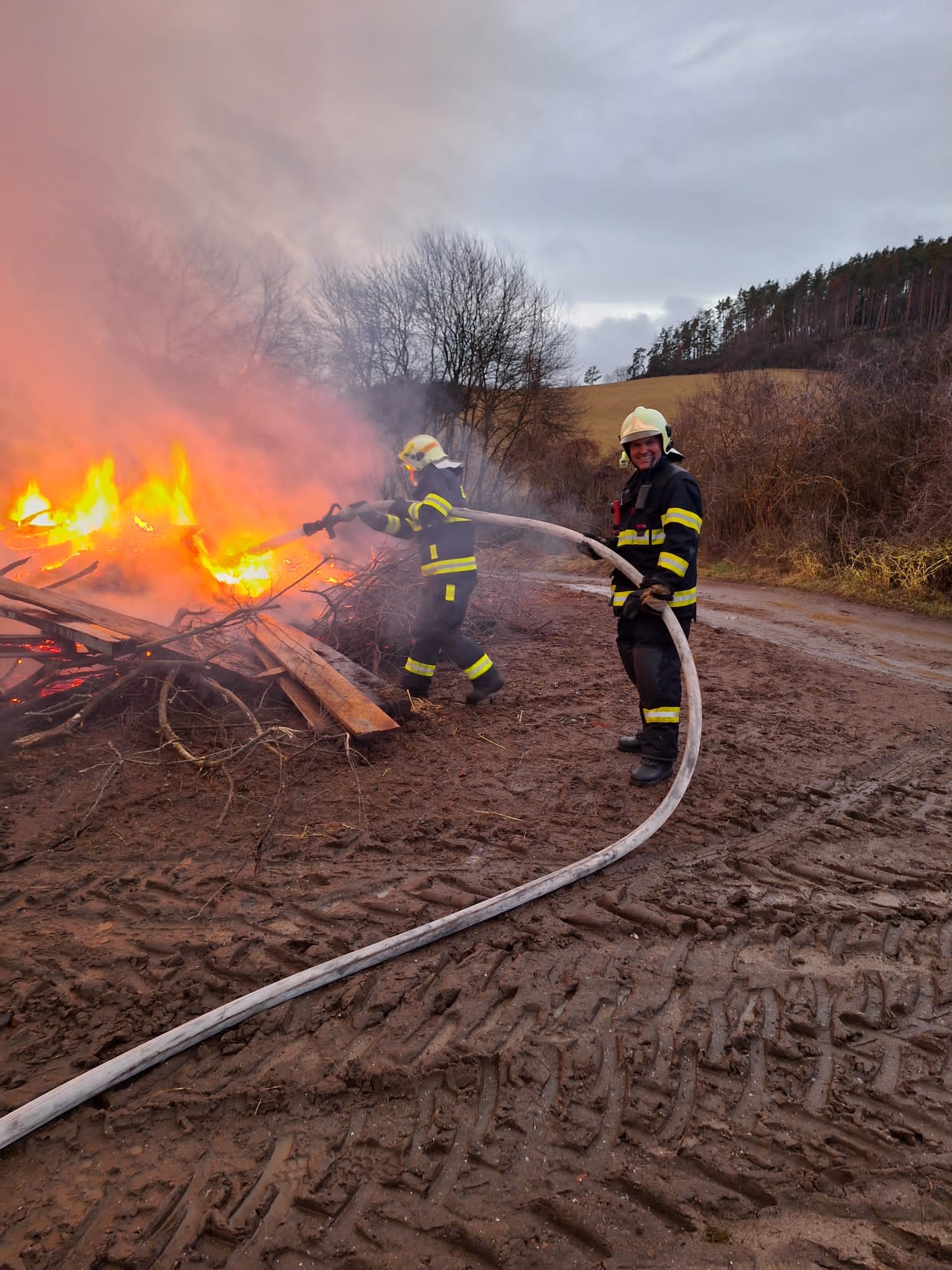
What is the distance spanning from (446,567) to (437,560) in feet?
0.28

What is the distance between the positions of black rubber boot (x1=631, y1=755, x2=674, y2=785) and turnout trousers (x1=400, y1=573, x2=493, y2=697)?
1530 millimetres

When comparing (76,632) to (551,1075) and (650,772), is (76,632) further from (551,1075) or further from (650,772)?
(551,1075)

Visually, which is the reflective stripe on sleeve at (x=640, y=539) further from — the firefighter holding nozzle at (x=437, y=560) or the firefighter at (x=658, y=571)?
the firefighter holding nozzle at (x=437, y=560)

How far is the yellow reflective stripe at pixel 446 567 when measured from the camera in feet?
15.4

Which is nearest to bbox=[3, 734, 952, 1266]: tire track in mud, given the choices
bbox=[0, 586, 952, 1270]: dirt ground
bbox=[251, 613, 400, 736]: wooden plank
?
bbox=[0, 586, 952, 1270]: dirt ground

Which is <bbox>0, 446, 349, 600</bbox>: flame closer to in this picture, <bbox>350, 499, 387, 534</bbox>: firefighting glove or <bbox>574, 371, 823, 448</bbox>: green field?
<bbox>350, 499, 387, 534</bbox>: firefighting glove

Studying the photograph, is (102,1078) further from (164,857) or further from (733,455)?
(733,455)

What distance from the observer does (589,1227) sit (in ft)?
4.92

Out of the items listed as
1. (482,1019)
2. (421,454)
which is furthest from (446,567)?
(482,1019)

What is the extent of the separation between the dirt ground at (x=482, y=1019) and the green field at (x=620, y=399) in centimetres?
1756

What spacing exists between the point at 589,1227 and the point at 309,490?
9331 millimetres

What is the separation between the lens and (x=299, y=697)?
4.48 meters

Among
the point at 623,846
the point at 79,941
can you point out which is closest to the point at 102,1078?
the point at 79,941

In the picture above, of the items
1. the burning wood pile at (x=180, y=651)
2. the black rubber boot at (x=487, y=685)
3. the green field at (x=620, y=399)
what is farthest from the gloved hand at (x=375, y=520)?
the green field at (x=620, y=399)
